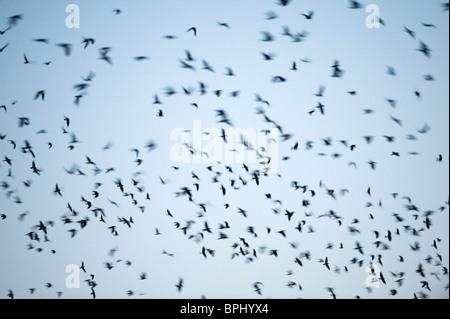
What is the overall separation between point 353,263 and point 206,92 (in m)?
6.75

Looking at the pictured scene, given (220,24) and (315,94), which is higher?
(220,24)

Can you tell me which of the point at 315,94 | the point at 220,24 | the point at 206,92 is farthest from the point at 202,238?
the point at 220,24

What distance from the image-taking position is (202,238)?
12.2 meters

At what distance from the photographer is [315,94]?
11.1 meters

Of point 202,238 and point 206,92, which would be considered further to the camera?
point 202,238
